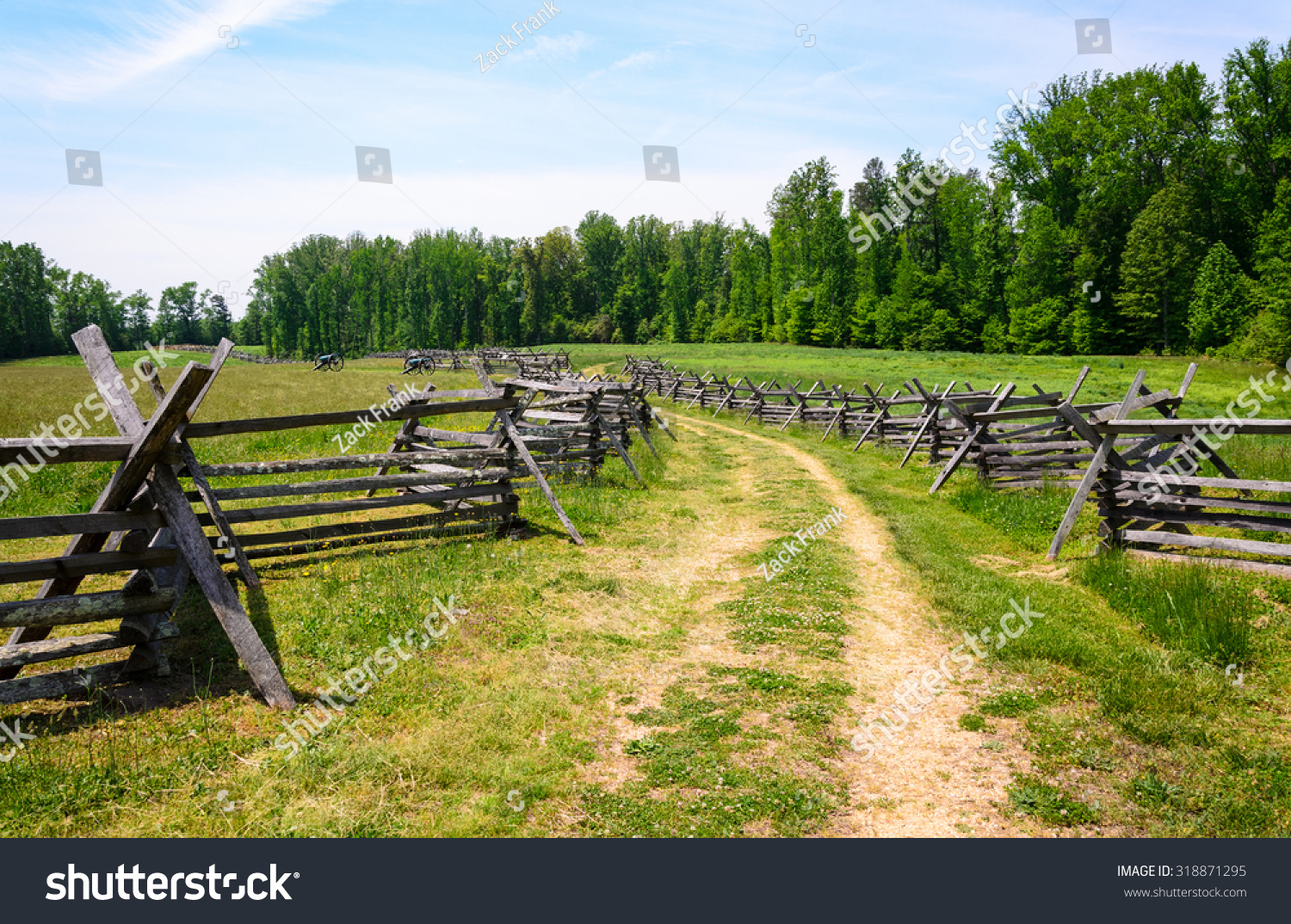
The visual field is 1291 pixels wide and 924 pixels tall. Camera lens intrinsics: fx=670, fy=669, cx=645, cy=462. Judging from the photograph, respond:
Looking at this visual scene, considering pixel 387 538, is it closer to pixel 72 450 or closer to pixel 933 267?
pixel 72 450

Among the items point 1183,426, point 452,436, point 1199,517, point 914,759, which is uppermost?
point 452,436

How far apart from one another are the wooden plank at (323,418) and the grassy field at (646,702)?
5.27 feet

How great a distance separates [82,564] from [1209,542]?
34.4ft

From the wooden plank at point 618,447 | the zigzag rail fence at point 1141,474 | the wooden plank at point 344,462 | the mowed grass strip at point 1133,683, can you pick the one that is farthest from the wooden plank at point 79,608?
the zigzag rail fence at point 1141,474

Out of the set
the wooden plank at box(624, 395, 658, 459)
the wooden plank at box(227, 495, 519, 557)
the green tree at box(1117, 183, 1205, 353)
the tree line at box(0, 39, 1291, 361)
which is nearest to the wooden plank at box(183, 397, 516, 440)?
the wooden plank at box(227, 495, 519, 557)

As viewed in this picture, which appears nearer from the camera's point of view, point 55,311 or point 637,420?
point 637,420

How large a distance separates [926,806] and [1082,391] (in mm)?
27551

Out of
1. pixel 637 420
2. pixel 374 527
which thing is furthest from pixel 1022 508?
pixel 374 527

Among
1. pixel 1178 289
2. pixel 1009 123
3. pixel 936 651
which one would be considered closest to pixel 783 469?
pixel 936 651

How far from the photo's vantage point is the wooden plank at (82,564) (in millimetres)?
4410

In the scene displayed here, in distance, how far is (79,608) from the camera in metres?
4.49

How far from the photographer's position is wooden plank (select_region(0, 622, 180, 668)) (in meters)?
4.36

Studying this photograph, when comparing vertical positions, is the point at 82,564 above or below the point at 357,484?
below

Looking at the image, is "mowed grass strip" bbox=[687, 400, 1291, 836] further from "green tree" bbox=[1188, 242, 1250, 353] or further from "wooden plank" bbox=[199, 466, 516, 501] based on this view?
"green tree" bbox=[1188, 242, 1250, 353]
